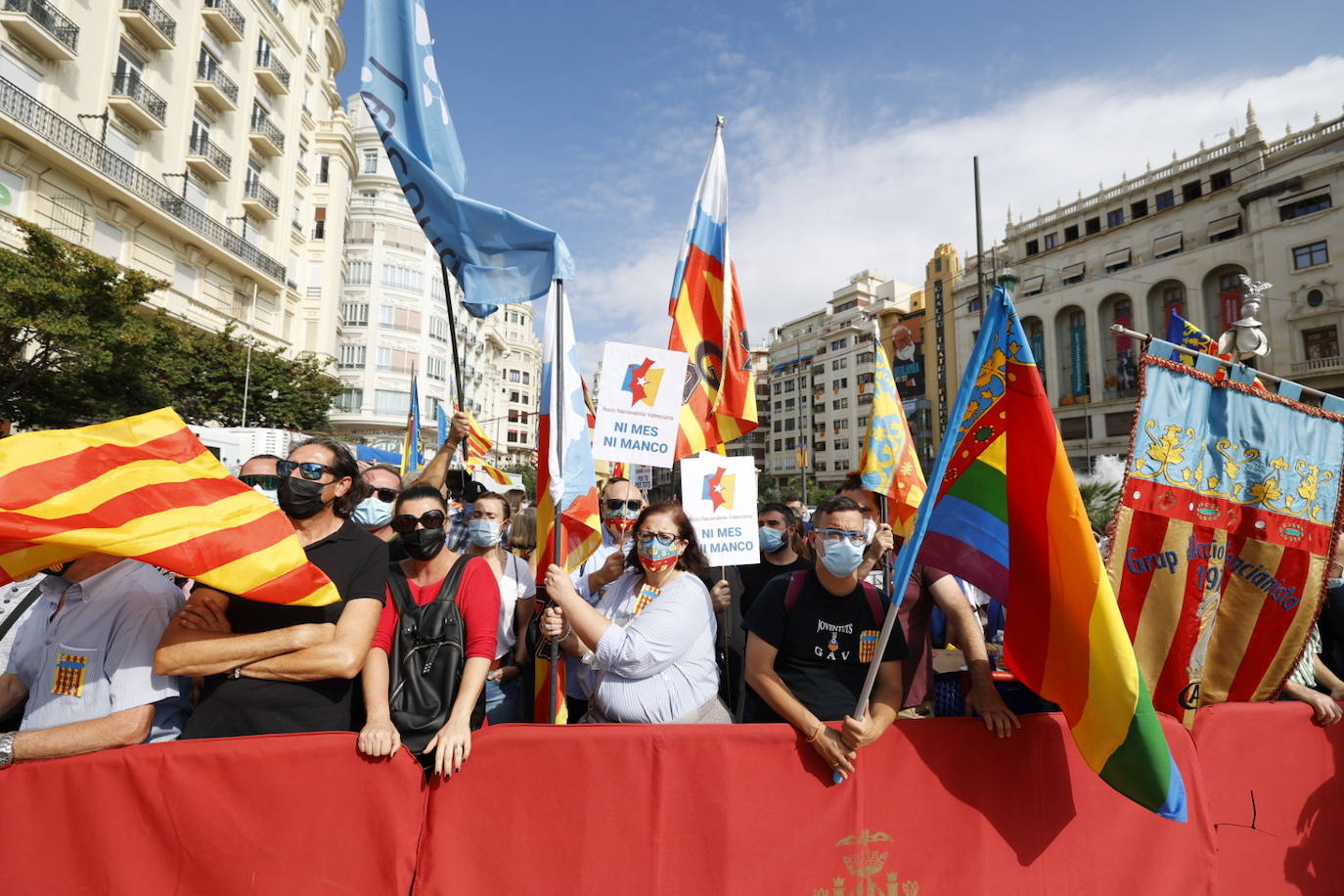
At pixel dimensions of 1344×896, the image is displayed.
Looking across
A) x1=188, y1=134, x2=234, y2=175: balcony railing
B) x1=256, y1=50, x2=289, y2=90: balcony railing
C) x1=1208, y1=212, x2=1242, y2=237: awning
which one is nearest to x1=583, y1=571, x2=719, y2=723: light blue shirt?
x1=188, y1=134, x2=234, y2=175: balcony railing

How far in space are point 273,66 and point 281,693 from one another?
3986 centimetres

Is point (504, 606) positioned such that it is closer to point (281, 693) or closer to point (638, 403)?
point (281, 693)

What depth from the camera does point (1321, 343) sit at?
118ft

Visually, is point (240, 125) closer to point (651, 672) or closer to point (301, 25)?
point (301, 25)

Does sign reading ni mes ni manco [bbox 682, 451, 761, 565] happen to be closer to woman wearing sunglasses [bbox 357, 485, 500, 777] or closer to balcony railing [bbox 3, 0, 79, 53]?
woman wearing sunglasses [bbox 357, 485, 500, 777]

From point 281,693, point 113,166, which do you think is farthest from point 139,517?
point 113,166

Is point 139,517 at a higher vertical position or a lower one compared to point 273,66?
lower

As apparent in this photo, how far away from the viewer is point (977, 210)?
14.4 m

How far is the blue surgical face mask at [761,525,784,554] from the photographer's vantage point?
5.14 meters

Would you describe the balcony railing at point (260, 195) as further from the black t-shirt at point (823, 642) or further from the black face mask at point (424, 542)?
the black t-shirt at point (823, 642)

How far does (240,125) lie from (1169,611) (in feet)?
124

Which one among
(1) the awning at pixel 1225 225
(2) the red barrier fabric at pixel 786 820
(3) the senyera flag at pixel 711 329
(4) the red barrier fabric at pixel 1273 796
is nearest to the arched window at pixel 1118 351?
(1) the awning at pixel 1225 225

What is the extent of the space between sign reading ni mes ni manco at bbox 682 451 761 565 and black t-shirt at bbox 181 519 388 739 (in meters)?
2.28

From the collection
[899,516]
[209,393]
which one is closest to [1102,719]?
[899,516]
